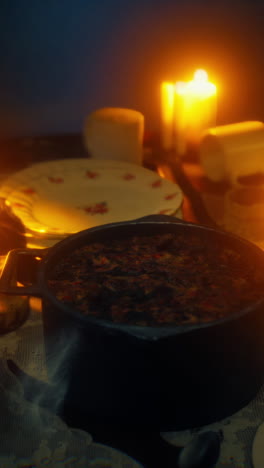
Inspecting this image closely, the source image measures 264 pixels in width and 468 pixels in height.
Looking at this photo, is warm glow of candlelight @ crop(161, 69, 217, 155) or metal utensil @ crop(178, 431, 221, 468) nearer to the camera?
metal utensil @ crop(178, 431, 221, 468)

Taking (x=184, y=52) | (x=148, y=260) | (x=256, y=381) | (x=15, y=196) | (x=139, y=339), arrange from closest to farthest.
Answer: (x=139, y=339) < (x=256, y=381) < (x=148, y=260) < (x=15, y=196) < (x=184, y=52)

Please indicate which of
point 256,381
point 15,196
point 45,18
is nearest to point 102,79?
point 45,18

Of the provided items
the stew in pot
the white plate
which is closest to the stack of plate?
the white plate

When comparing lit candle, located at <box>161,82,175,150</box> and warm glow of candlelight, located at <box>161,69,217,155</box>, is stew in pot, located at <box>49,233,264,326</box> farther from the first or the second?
lit candle, located at <box>161,82,175,150</box>

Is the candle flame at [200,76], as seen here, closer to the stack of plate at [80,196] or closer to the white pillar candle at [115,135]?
the white pillar candle at [115,135]

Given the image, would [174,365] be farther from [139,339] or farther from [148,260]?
[148,260]
